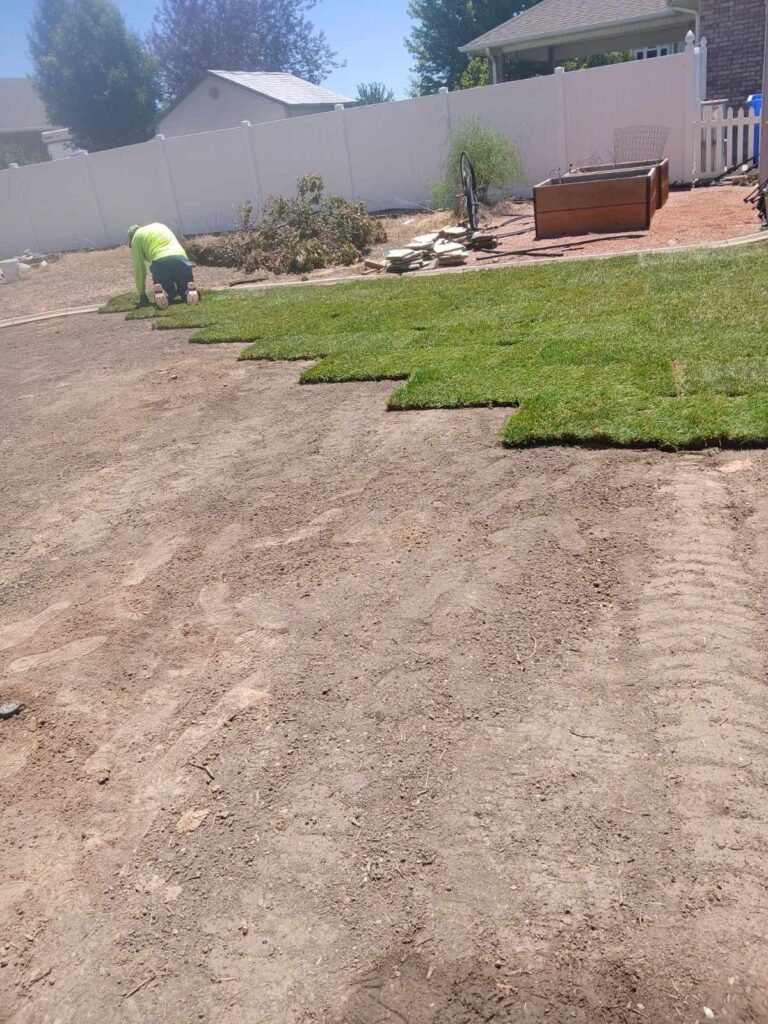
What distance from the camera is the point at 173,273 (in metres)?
12.1

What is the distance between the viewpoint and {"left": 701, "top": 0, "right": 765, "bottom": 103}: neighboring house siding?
727 inches

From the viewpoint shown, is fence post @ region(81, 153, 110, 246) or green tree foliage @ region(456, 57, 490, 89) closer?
fence post @ region(81, 153, 110, 246)

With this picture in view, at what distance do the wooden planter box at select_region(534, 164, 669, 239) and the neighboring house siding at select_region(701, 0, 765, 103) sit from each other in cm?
899

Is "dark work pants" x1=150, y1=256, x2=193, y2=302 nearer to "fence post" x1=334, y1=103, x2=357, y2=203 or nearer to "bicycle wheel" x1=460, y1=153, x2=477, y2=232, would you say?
"bicycle wheel" x1=460, y1=153, x2=477, y2=232

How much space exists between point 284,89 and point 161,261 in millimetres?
23451

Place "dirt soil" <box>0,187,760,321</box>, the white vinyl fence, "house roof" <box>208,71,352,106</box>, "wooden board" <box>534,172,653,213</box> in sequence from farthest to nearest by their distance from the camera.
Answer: "house roof" <box>208,71,352,106</box> → the white vinyl fence → "wooden board" <box>534,172,653,213</box> → "dirt soil" <box>0,187,760,321</box>

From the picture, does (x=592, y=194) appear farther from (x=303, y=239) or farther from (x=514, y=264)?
(x=303, y=239)

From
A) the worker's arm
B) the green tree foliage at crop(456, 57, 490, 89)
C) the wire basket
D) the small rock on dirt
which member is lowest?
the small rock on dirt

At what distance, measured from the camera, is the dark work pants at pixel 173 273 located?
11.9 meters

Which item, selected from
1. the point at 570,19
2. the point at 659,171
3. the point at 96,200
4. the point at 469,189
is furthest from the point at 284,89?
the point at 659,171

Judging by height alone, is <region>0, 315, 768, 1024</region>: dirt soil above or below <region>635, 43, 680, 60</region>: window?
below

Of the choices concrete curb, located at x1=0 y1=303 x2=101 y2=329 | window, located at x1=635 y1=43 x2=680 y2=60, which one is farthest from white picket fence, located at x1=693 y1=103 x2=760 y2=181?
concrete curb, located at x1=0 y1=303 x2=101 y2=329

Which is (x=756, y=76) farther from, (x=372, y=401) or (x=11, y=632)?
(x=11, y=632)

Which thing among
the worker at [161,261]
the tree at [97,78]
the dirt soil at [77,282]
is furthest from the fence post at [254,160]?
the tree at [97,78]
